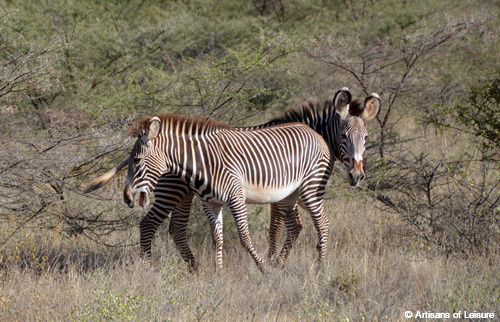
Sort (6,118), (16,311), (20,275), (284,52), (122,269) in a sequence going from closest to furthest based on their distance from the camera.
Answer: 1. (16,311)
2. (20,275)
3. (122,269)
4. (284,52)
5. (6,118)

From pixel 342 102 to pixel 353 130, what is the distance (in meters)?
0.42

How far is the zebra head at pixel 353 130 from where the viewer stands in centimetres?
715

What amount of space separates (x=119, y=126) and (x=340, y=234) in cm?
327

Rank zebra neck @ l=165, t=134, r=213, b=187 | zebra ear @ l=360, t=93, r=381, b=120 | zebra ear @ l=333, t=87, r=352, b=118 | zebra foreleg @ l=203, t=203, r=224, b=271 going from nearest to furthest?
1. zebra neck @ l=165, t=134, r=213, b=187
2. zebra foreleg @ l=203, t=203, r=224, b=271
3. zebra ear @ l=333, t=87, r=352, b=118
4. zebra ear @ l=360, t=93, r=381, b=120

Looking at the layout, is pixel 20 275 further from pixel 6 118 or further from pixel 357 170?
pixel 6 118

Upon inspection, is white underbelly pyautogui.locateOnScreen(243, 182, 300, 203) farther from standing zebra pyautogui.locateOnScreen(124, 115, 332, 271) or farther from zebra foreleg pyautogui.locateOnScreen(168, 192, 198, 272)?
zebra foreleg pyautogui.locateOnScreen(168, 192, 198, 272)

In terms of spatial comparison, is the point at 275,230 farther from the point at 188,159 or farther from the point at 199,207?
the point at 188,159

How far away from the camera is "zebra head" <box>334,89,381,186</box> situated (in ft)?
23.5

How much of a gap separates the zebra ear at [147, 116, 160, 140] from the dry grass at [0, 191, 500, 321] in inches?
50.8

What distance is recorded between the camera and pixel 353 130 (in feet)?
24.0

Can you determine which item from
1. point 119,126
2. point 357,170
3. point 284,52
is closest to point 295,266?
point 357,170

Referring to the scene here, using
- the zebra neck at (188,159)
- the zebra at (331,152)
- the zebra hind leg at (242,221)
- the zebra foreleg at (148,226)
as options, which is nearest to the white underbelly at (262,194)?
the zebra hind leg at (242,221)

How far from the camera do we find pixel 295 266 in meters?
6.91

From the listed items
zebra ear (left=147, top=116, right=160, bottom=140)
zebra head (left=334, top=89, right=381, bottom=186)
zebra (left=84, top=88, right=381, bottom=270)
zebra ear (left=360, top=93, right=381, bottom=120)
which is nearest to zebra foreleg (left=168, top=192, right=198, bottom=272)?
zebra (left=84, top=88, right=381, bottom=270)
